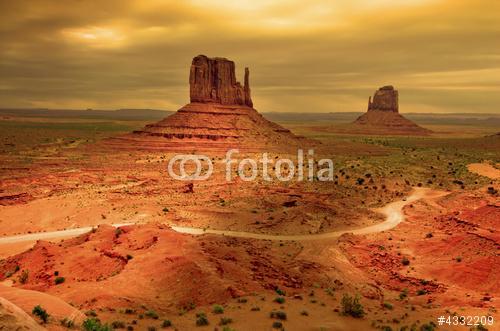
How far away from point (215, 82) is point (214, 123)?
13.9 meters

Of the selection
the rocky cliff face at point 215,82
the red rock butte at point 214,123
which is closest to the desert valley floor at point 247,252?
the red rock butte at point 214,123

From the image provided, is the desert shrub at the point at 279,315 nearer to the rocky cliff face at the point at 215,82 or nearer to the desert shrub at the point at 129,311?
the desert shrub at the point at 129,311

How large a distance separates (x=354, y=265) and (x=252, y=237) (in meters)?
9.01

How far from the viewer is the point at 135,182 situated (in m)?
59.3

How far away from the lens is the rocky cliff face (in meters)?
113

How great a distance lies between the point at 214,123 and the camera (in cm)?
10819

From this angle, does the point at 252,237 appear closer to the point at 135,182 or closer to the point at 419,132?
the point at 135,182

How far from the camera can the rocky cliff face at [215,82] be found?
369 feet

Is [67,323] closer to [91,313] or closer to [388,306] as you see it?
[91,313]

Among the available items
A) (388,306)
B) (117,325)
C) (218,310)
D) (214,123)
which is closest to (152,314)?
Result: (117,325)

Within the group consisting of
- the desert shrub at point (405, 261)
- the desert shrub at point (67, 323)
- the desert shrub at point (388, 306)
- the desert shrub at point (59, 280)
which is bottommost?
the desert shrub at point (405, 261)

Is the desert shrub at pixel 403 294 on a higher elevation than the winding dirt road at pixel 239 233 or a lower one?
lower

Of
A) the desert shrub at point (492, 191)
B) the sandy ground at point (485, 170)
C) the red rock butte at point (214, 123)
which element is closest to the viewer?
the desert shrub at point (492, 191)

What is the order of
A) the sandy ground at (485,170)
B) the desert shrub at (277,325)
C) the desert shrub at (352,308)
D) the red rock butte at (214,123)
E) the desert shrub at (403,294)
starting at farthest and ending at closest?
1. the red rock butte at (214,123)
2. the sandy ground at (485,170)
3. the desert shrub at (403,294)
4. the desert shrub at (352,308)
5. the desert shrub at (277,325)
